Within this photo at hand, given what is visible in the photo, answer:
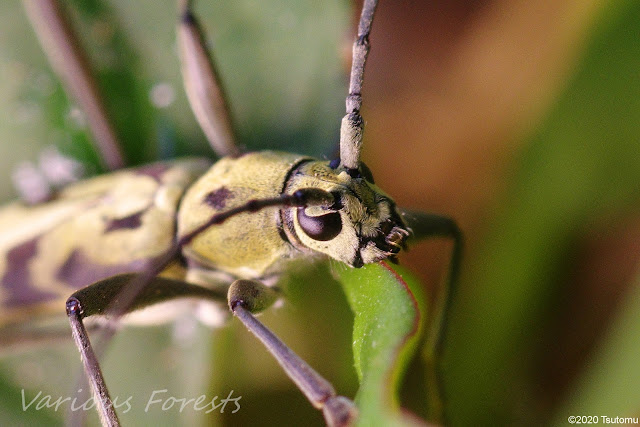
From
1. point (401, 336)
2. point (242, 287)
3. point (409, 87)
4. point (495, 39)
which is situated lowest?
point (242, 287)

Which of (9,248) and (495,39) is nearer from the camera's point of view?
(495,39)

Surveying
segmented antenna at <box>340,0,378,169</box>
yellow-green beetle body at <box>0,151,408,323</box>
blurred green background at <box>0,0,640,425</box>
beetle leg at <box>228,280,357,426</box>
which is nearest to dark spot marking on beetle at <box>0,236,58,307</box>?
yellow-green beetle body at <box>0,151,408,323</box>

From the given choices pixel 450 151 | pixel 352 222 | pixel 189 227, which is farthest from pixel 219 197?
pixel 450 151

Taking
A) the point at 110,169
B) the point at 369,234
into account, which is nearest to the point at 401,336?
the point at 369,234

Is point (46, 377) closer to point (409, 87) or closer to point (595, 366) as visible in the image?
point (409, 87)

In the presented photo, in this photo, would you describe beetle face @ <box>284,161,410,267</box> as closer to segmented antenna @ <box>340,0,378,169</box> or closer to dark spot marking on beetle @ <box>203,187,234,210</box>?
segmented antenna @ <box>340,0,378,169</box>

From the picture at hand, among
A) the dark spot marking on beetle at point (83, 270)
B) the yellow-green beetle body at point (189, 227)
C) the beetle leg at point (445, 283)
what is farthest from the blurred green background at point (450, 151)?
the dark spot marking on beetle at point (83, 270)
